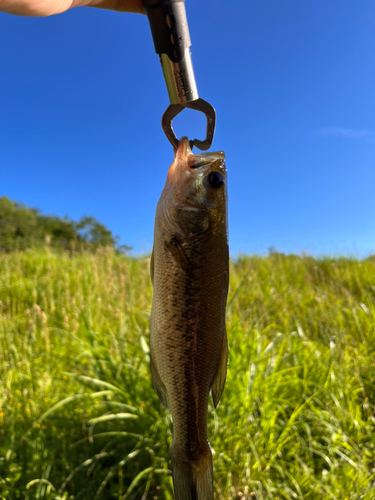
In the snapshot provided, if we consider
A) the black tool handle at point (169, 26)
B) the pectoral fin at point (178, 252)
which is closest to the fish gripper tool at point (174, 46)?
the black tool handle at point (169, 26)

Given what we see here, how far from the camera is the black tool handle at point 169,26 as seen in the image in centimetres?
108

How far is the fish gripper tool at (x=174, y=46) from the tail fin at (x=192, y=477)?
112 cm

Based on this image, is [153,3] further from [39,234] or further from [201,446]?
[39,234]

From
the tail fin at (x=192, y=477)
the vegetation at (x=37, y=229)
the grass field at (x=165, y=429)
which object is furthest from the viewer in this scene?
the vegetation at (x=37, y=229)

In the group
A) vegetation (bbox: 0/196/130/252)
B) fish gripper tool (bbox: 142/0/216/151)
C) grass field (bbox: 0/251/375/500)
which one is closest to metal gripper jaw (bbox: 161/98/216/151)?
fish gripper tool (bbox: 142/0/216/151)

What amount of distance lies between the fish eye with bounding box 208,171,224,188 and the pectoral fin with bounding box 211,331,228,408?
1.71ft

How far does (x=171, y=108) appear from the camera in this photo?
1.19 metres

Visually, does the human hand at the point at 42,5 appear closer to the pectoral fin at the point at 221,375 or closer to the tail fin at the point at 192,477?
the pectoral fin at the point at 221,375

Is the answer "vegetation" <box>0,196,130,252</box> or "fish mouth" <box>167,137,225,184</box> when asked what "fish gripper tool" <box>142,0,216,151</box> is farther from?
"vegetation" <box>0,196,130,252</box>

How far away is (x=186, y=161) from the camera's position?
1.25 m

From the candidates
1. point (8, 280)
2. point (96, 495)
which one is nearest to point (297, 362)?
point (96, 495)

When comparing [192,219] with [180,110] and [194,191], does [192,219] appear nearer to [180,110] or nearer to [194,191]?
[194,191]

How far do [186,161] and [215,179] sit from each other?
0.40ft

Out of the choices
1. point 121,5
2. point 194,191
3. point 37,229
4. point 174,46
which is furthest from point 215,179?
point 37,229
